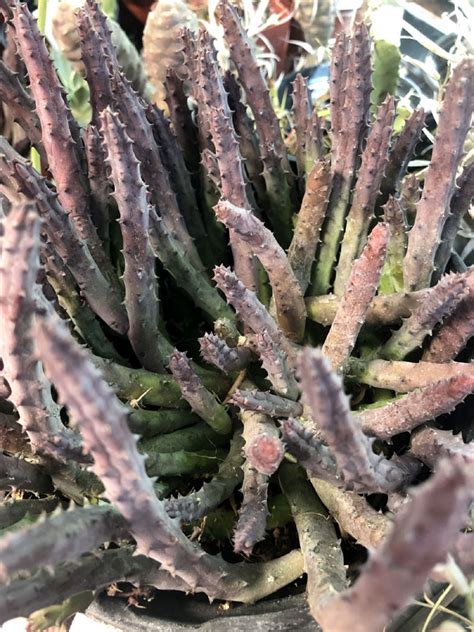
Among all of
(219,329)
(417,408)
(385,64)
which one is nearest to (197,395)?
(219,329)

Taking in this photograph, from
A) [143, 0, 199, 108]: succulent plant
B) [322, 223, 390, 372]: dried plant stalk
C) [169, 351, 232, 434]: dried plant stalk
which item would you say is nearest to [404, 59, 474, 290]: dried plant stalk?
[322, 223, 390, 372]: dried plant stalk

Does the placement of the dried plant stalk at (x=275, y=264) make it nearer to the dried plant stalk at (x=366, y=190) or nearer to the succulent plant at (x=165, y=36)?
the dried plant stalk at (x=366, y=190)

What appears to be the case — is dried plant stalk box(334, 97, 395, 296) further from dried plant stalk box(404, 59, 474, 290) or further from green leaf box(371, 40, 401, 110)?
green leaf box(371, 40, 401, 110)

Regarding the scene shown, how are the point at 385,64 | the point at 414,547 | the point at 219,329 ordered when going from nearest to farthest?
the point at 414,547 → the point at 219,329 → the point at 385,64

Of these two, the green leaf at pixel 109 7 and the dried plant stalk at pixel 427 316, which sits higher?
A: the green leaf at pixel 109 7

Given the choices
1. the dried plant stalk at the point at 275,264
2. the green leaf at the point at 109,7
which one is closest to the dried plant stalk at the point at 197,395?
the dried plant stalk at the point at 275,264

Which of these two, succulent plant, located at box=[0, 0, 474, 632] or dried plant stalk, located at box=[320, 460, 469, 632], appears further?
succulent plant, located at box=[0, 0, 474, 632]

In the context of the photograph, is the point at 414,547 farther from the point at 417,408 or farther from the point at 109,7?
the point at 109,7

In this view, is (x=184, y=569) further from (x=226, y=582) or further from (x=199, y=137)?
(x=199, y=137)

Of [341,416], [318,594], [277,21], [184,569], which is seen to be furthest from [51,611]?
[277,21]
